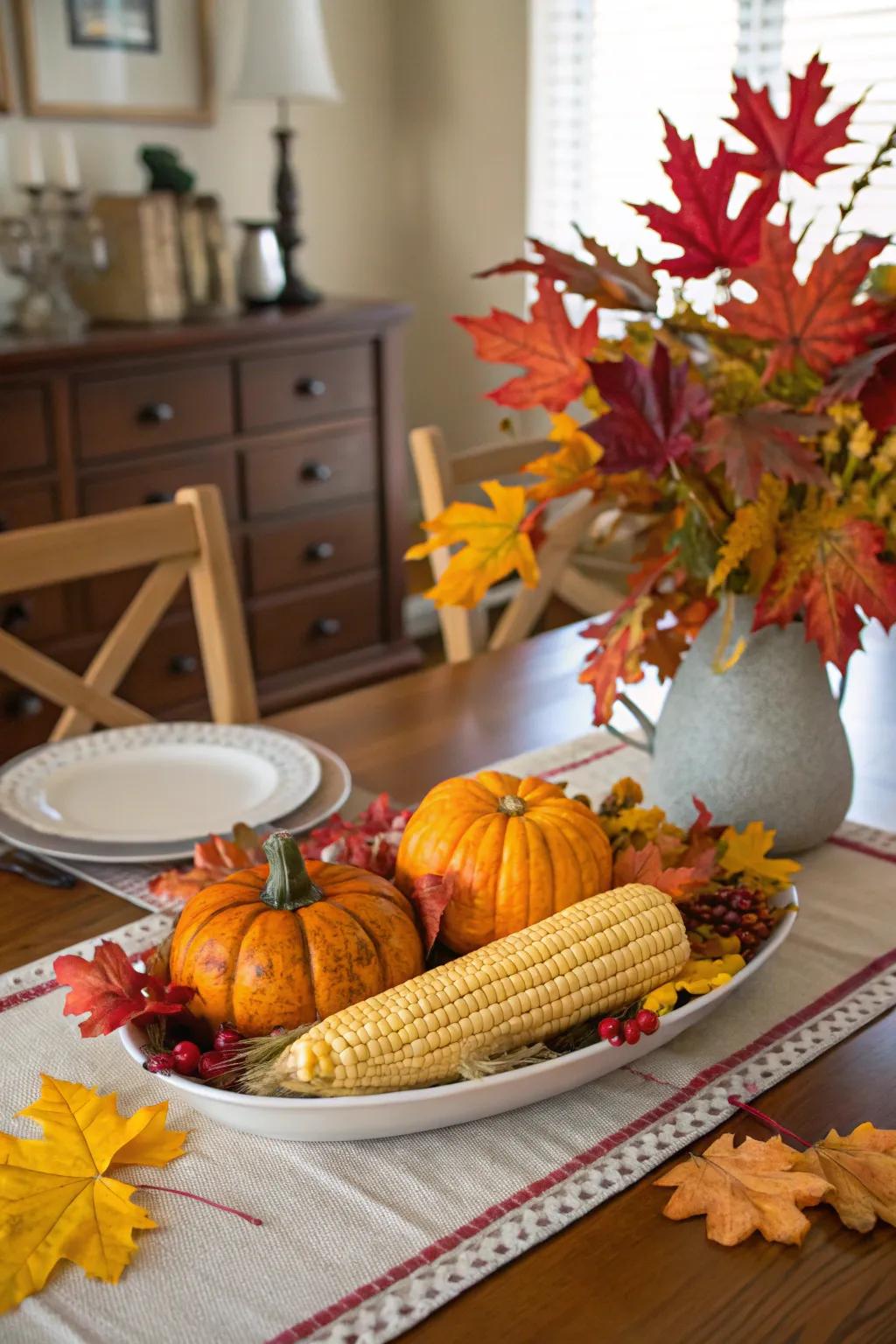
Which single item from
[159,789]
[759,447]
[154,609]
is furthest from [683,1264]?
[154,609]

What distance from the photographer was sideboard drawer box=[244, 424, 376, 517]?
125 inches

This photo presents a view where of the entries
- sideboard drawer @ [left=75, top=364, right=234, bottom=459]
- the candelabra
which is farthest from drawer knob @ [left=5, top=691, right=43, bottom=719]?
the candelabra

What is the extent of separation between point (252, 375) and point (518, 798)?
7.78 ft

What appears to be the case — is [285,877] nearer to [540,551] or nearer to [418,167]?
[540,551]

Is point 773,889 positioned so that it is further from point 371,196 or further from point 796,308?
point 371,196

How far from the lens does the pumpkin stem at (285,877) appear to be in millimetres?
775

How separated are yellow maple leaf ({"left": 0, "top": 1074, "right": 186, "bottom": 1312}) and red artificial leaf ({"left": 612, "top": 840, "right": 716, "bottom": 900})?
12.4 inches

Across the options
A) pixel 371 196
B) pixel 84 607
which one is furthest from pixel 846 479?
pixel 371 196

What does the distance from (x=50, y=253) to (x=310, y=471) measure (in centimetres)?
74

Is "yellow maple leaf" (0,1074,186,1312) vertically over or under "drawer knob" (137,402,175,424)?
over

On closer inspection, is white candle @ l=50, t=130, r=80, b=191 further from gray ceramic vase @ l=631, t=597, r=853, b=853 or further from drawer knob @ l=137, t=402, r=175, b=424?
gray ceramic vase @ l=631, t=597, r=853, b=853

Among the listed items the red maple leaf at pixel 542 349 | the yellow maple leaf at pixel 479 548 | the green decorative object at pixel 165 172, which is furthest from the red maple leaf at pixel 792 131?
the green decorative object at pixel 165 172

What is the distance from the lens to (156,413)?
2.89 meters

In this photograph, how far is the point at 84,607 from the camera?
9.36ft
